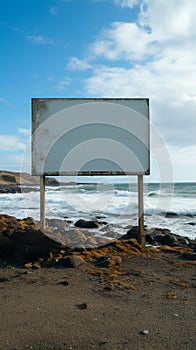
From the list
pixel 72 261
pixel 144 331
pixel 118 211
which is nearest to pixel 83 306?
pixel 144 331

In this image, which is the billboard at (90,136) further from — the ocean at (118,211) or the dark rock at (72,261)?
the ocean at (118,211)

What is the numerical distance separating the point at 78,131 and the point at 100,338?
5.17 m

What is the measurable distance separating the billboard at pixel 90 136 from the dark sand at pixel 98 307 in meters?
2.34

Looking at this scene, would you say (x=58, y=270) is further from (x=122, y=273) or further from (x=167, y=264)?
(x=167, y=264)

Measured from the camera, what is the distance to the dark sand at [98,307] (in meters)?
3.57

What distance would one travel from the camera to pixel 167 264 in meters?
7.04

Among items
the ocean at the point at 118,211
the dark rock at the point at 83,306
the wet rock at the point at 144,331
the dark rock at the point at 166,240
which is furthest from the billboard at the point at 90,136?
the ocean at the point at 118,211

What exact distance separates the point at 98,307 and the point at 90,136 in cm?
433

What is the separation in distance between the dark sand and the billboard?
91.9 inches

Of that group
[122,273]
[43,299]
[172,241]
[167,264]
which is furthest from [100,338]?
[172,241]

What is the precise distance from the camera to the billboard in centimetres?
791

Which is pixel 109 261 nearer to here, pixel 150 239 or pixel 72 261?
pixel 72 261

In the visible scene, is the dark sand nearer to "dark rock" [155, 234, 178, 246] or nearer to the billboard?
the billboard

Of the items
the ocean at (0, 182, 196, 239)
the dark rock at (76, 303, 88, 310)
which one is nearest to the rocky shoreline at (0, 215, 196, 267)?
the dark rock at (76, 303, 88, 310)
